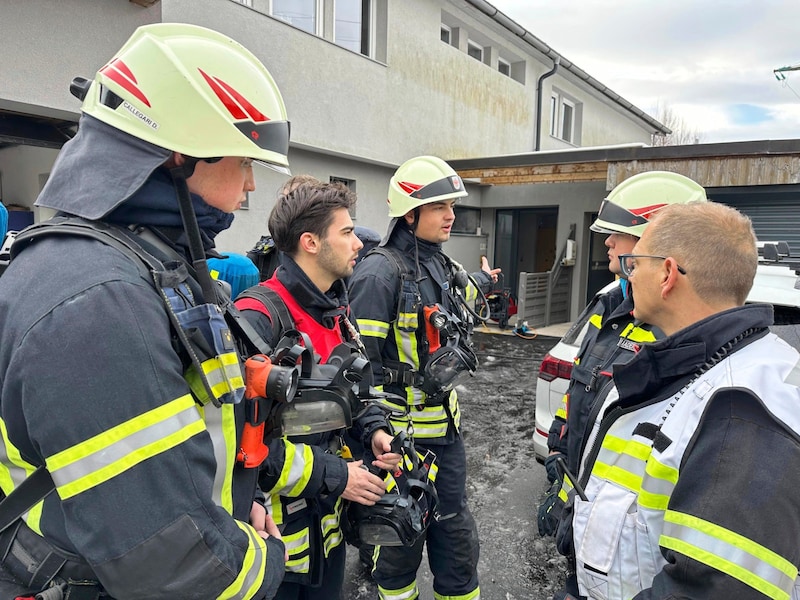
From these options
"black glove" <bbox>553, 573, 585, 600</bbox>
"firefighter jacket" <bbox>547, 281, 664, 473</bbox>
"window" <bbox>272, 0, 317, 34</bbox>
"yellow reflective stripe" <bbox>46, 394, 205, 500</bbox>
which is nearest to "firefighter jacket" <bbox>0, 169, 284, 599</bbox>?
"yellow reflective stripe" <bbox>46, 394, 205, 500</bbox>

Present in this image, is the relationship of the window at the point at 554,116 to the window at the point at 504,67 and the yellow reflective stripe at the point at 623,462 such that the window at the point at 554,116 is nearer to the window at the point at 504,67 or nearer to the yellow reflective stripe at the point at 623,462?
the window at the point at 504,67

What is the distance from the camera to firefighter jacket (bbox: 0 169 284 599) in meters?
0.88

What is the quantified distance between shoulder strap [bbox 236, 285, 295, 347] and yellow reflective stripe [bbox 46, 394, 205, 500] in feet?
3.03

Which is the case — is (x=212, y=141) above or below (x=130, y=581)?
above

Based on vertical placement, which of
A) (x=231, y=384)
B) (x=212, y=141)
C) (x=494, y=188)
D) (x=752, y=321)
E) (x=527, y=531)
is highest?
(x=494, y=188)

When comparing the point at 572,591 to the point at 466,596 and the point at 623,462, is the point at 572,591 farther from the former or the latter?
the point at 466,596

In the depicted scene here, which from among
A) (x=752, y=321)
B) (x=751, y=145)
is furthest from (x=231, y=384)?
(x=751, y=145)

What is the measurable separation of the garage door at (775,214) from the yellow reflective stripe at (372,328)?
782cm

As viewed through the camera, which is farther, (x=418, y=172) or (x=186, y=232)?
(x=418, y=172)

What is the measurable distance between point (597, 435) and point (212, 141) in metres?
1.33

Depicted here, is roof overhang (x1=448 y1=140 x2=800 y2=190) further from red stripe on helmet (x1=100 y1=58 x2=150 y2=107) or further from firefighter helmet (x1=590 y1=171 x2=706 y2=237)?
red stripe on helmet (x1=100 y1=58 x2=150 y2=107)

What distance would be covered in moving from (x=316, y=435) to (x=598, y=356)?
1.27 m

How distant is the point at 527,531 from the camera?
3.66 metres

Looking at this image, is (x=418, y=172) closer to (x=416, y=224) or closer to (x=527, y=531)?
(x=416, y=224)
